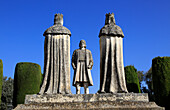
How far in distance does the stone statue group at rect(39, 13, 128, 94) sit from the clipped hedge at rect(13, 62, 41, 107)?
28.1ft

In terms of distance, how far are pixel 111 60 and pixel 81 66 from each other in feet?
5.46

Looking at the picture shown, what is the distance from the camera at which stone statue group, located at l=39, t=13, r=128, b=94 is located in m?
13.0

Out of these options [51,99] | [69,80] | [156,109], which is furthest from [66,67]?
[156,109]

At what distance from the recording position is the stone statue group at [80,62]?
13.0 metres

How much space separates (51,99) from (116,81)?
3280mm

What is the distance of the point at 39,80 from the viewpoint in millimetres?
22281

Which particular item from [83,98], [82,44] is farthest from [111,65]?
[83,98]

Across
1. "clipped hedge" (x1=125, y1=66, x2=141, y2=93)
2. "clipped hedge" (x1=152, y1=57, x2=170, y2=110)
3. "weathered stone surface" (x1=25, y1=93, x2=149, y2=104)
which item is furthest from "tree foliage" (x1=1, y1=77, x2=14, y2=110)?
"weathered stone surface" (x1=25, y1=93, x2=149, y2=104)

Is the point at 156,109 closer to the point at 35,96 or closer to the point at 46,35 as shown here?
the point at 35,96

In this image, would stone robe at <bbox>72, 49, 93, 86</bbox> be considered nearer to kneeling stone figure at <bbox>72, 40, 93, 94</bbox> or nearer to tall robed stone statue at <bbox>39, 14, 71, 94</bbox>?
kneeling stone figure at <bbox>72, 40, 93, 94</bbox>

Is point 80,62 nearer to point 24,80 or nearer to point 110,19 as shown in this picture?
point 110,19

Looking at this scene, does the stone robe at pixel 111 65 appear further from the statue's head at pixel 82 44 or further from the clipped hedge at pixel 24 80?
the clipped hedge at pixel 24 80

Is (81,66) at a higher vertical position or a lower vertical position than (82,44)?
lower

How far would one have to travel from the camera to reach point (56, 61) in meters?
13.3
